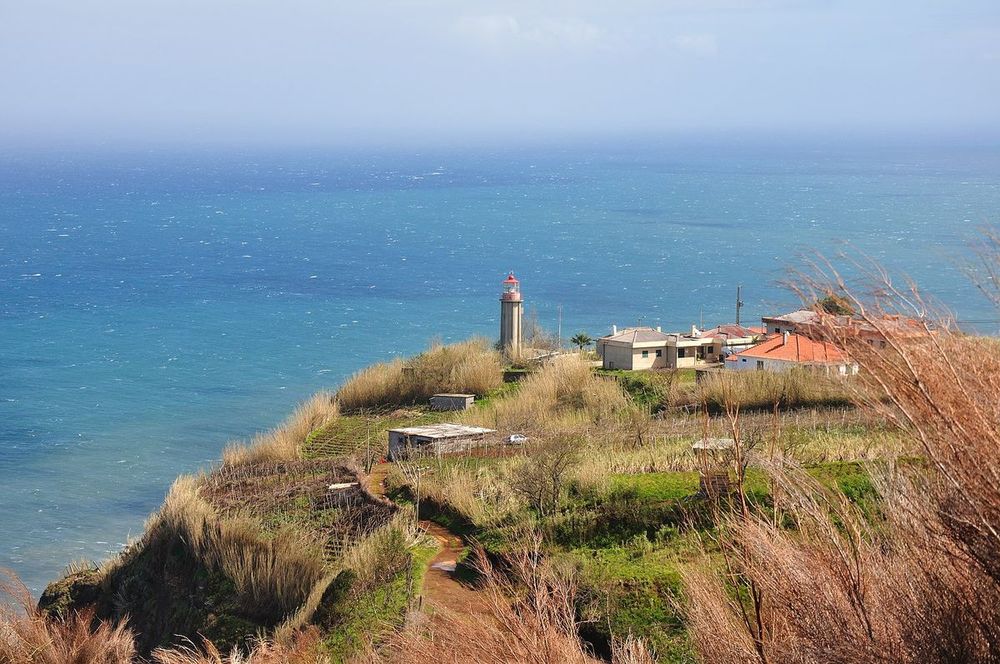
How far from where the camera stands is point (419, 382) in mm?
27234

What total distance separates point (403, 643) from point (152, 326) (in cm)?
4894

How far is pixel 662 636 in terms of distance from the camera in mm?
10711

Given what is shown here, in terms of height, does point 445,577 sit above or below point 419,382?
above

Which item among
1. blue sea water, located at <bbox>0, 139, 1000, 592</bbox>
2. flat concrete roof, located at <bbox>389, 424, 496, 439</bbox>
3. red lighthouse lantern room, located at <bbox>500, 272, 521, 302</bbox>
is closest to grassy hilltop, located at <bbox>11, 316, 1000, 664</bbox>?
flat concrete roof, located at <bbox>389, 424, 496, 439</bbox>

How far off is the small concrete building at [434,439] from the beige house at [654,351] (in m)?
8.26

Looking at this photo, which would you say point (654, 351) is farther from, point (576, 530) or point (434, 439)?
point (576, 530)

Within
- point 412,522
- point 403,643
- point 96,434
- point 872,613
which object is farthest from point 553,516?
point 96,434

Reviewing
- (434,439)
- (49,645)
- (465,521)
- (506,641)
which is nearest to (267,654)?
(49,645)

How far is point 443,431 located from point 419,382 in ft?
19.6

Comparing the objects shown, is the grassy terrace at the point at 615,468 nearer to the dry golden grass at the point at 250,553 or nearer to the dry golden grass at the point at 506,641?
the dry golden grass at the point at 506,641

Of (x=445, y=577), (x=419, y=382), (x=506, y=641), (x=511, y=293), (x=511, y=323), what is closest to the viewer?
(x=506, y=641)

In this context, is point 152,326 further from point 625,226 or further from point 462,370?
point 625,226

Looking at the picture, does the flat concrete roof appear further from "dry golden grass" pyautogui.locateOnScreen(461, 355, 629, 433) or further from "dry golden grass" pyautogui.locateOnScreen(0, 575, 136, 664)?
"dry golden grass" pyautogui.locateOnScreen(0, 575, 136, 664)

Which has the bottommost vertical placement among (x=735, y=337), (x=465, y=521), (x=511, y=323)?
(x=735, y=337)
